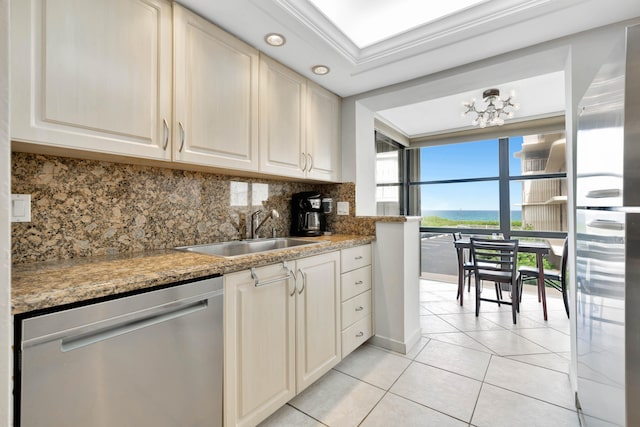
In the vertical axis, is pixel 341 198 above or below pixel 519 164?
below

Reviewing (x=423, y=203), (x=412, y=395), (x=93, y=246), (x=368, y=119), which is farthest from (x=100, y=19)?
(x=423, y=203)

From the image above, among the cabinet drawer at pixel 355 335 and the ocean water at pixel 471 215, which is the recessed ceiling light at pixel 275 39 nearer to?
the cabinet drawer at pixel 355 335

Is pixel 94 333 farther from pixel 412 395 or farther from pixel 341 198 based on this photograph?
pixel 341 198

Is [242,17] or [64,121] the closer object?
[64,121]

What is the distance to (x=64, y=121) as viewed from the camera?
3.57 ft

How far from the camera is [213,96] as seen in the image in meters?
1.60

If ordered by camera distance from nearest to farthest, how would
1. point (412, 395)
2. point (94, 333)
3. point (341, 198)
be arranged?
1. point (94, 333)
2. point (412, 395)
3. point (341, 198)

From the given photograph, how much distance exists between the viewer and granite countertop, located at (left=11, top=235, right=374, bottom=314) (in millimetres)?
781

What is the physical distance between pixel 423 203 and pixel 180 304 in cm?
459

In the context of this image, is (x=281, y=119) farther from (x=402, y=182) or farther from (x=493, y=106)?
(x=402, y=182)

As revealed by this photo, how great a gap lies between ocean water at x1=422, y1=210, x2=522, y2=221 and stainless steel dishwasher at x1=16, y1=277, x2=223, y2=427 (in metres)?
4.44

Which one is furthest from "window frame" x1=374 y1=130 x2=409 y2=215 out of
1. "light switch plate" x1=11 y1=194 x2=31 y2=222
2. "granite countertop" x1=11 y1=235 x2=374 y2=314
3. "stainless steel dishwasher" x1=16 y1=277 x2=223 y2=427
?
"light switch plate" x1=11 y1=194 x2=31 y2=222

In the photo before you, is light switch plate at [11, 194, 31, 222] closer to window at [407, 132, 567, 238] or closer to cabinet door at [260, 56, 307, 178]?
cabinet door at [260, 56, 307, 178]

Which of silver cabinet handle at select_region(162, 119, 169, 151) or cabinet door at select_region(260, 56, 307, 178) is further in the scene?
cabinet door at select_region(260, 56, 307, 178)
